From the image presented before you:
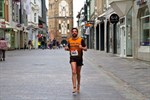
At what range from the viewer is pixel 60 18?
494 ft

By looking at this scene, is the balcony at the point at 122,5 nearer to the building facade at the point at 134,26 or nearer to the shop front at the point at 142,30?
the building facade at the point at 134,26

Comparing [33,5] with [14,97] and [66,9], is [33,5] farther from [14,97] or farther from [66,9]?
[14,97]

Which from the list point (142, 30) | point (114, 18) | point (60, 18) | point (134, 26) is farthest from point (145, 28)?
point (60, 18)

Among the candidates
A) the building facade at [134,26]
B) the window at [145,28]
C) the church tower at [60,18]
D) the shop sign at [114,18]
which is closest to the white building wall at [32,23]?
the shop sign at [114,18]

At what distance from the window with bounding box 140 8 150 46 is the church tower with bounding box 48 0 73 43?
121559mm

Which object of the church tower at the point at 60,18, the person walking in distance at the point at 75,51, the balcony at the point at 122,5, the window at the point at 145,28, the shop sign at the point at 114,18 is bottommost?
the person walking in distance at the point at 75,51

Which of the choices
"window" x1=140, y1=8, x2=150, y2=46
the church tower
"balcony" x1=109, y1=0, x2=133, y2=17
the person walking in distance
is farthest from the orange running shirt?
the church tower

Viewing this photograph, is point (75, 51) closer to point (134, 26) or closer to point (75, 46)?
point (75, 46)

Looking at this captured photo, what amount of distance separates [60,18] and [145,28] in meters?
124

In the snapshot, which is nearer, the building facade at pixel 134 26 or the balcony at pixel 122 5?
the building facade at pixel 134 26

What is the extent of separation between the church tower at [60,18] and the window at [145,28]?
4786 inches

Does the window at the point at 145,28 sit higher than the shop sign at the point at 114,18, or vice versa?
the shop sign at the point at 114,18

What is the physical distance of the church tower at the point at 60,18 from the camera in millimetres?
149375

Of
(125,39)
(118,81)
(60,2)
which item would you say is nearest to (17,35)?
(125,39)
